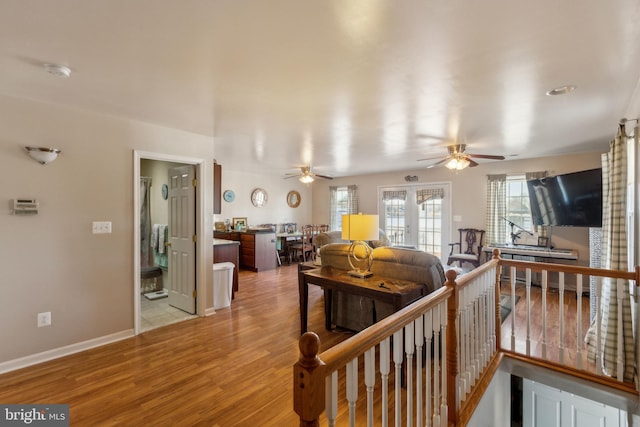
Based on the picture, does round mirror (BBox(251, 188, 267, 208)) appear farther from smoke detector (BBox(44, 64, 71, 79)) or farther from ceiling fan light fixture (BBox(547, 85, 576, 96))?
ceiling fan light fixture (BBox(547, 85, 576, 96))

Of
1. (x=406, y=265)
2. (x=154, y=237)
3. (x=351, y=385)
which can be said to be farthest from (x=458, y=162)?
(x=154, y=237)

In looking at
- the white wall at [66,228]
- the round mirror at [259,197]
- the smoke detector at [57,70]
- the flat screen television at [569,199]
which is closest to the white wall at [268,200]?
the round mirror at [259,197]

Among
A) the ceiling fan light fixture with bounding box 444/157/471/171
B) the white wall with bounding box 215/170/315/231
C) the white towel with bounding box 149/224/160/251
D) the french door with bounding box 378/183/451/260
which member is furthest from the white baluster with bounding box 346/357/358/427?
the white wall with bounding box 215/170/315/231

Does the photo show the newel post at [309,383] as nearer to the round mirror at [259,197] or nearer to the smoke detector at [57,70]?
the smoke detector at [57,70]

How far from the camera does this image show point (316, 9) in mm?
1464

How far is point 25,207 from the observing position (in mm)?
2662

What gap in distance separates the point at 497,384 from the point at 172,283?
415 centimetres

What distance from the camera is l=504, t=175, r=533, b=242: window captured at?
5.66 m

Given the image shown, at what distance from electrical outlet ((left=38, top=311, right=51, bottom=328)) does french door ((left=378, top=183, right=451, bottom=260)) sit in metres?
6.44

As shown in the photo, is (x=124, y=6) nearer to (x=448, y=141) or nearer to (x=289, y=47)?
(x=289, y=47)

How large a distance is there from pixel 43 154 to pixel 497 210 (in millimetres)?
6740

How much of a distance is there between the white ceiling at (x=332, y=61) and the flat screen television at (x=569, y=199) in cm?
66

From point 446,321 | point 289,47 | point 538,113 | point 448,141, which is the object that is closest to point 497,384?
point 446,321

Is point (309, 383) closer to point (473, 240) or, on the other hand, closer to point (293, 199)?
point (473, 240)
